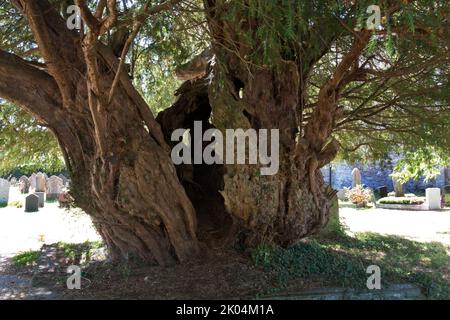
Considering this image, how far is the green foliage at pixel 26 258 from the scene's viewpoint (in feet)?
29.3

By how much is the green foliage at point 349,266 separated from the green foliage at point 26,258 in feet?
16.2

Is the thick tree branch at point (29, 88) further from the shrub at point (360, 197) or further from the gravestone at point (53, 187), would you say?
the gravestone at point (53, 187)

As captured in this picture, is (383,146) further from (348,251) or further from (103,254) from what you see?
(103,254)

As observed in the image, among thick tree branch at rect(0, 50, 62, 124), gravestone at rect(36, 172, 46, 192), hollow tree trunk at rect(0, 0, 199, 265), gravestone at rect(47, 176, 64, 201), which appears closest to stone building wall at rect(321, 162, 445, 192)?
gravestone at rect(47, 176, 64, 201)

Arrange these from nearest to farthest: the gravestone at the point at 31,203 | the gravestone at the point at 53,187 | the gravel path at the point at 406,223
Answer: the gravel path at the point at 406,223 → the gravestone at the point at 31,203 → the gravestone at the point at 53,187

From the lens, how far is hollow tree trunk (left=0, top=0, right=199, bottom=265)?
251 inches

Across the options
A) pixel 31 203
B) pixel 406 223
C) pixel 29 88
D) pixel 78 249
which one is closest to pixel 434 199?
pixel 406 223

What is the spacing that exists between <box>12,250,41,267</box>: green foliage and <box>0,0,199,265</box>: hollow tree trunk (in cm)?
286

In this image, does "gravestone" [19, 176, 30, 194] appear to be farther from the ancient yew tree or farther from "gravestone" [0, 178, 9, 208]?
the ancient yew tree

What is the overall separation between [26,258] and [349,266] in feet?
21.7

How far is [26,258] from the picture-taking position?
9414 mm

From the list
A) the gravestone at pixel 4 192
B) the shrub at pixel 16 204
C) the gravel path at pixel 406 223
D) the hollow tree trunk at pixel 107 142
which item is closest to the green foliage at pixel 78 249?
the hollow tree trunk at pixel 107 142

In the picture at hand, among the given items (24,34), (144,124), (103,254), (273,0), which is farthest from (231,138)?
(24,34)

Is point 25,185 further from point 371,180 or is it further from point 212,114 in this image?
point 212,114
